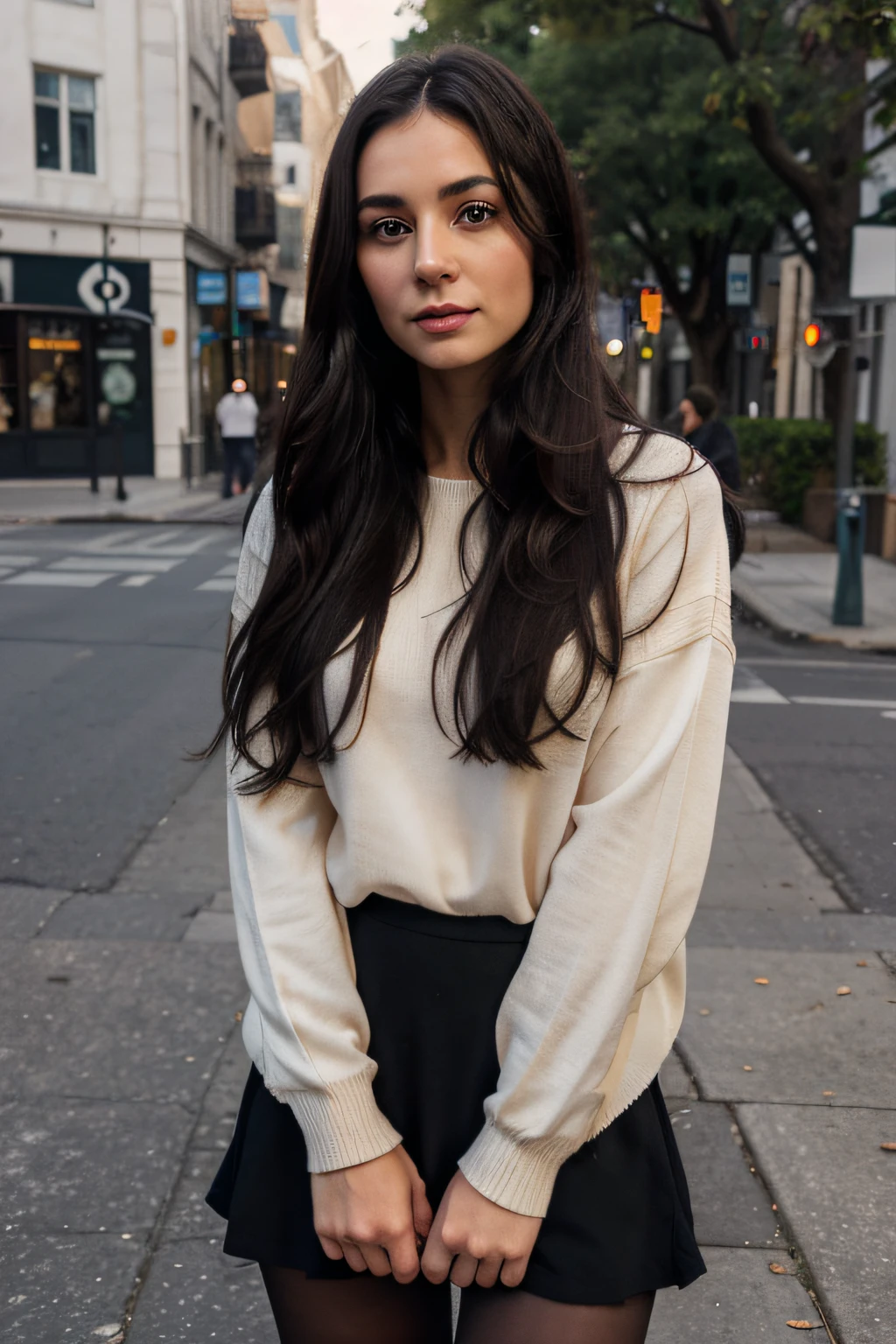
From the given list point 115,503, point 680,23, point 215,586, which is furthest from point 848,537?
point 115,503

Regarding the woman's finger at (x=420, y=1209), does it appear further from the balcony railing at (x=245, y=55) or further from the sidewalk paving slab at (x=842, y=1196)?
the balcony railing at (x=245, y=55)

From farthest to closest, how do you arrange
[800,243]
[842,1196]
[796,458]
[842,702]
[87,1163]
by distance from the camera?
1. [800,243]
2. [796,458]
3. [842,702]
4. [87,1163]
5. [842,1196]

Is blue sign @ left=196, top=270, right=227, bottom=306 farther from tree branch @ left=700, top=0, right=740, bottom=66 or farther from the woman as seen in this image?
the woman

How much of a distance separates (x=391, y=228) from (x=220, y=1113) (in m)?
2.41

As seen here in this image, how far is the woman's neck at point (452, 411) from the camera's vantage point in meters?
1.70

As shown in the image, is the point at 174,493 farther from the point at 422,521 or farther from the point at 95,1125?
the point at 422,521

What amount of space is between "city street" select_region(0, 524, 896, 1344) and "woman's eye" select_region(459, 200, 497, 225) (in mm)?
1982

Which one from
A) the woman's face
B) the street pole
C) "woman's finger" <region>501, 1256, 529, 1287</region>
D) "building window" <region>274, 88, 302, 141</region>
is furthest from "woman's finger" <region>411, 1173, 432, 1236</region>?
"building window" <region>274, 88, 302, 141</region>

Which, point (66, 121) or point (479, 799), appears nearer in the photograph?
point (479, 799)

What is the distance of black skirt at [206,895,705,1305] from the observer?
1.55 metres

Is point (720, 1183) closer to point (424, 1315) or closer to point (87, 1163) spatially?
point (87, 1163)

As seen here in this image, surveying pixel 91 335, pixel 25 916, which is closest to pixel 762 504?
pixel 91 335

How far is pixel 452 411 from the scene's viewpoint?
172 centimetres

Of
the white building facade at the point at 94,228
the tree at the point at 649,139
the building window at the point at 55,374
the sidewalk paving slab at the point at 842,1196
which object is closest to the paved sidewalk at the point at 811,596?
the sidewalk paving slab at the point at 842,1196
